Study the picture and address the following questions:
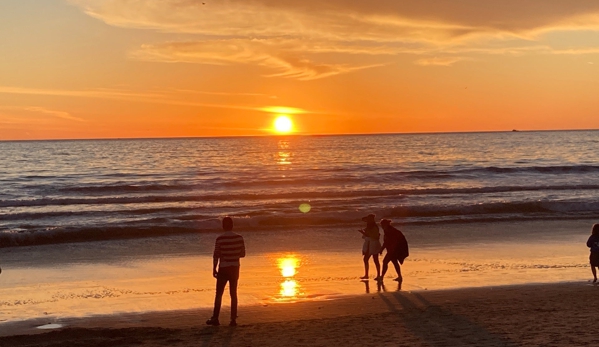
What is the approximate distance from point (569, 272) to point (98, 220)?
18725 mm

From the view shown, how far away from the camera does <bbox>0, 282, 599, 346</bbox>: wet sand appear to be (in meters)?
9.41

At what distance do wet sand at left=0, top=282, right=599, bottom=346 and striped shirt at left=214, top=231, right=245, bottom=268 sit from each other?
1.02 metres

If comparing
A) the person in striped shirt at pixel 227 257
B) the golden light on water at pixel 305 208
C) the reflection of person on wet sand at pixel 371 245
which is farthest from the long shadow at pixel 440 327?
the golden light on water at pixel 305 208

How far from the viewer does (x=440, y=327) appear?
10.0m

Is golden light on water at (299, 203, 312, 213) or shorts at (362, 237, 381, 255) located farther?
golden light on water at (299, 203, 312, 213)

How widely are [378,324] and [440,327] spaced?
924 mm

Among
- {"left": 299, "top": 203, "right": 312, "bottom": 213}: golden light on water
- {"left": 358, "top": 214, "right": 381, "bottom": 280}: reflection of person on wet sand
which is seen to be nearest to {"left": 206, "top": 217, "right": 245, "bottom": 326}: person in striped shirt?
{"left": 358, "top": 214, "right": 381, "bottom": 280}: reflection of person on wet sand

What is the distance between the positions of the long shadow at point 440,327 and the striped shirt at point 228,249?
9.08 ft

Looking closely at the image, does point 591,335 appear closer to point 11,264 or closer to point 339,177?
A: point 11,264

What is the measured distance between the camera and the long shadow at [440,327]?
913 cm

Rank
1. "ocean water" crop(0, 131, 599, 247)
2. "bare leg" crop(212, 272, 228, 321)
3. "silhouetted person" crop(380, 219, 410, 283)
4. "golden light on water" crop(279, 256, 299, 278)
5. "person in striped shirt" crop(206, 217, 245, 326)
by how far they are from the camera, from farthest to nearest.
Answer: "ocean water" crop(0, 131, 599, 247) → "golden light on water" crop(279, 256, 299, 278) → "silhouetted person" crop(380, 219, 410, 283) → "bare leg" crop(212, 272, 228, 321) → "person in striped shirt" crop(206, 217, 245, 326)

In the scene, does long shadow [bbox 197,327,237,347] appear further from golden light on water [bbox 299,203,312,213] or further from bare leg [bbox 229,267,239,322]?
golden light on water [bbox 299,203,312,213]

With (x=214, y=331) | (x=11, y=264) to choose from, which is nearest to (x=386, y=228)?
(x=214, y=331)

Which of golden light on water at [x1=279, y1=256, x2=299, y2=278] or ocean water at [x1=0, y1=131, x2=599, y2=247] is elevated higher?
ocean water at [x1=0, y1=131, x2=599, y2=247]
